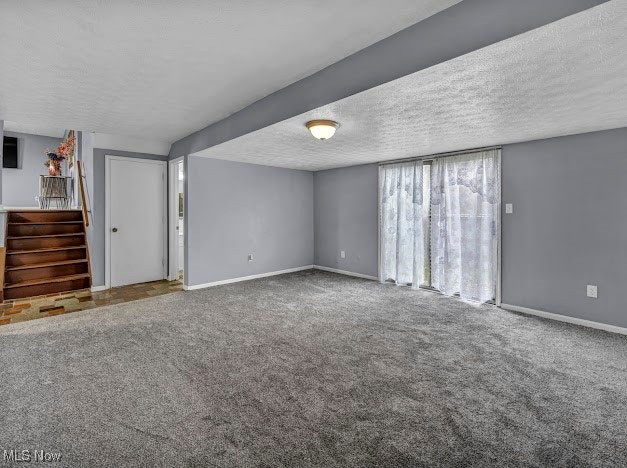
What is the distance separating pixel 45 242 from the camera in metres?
5.17

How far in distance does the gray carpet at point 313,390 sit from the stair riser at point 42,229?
2.44m

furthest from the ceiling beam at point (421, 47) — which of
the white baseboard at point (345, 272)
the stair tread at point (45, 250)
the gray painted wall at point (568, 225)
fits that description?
the stair tread at point (45, 250)

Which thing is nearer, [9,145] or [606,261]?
[606,261]

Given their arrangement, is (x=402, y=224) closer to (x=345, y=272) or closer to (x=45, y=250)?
(x=345, y=272)

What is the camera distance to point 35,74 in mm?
2699

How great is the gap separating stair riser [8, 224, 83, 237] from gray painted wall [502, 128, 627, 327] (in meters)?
6.83

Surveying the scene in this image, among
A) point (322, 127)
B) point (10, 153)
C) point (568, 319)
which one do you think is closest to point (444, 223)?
point (568, 319)

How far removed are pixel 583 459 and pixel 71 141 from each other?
332 inches

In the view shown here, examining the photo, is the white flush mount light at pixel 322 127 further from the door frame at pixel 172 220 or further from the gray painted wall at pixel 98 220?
the gray painted wall at pixel 98 220

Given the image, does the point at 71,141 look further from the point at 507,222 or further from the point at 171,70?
the point at 507,222

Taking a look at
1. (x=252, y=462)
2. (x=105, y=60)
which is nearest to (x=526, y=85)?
(x=252, y=462)

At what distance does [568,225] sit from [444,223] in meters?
1.45

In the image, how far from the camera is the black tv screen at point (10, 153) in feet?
23.5

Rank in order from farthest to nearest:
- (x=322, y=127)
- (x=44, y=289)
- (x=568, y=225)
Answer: (x=44, y=289)
(x=568, y=225)
(x=322, y=127)
